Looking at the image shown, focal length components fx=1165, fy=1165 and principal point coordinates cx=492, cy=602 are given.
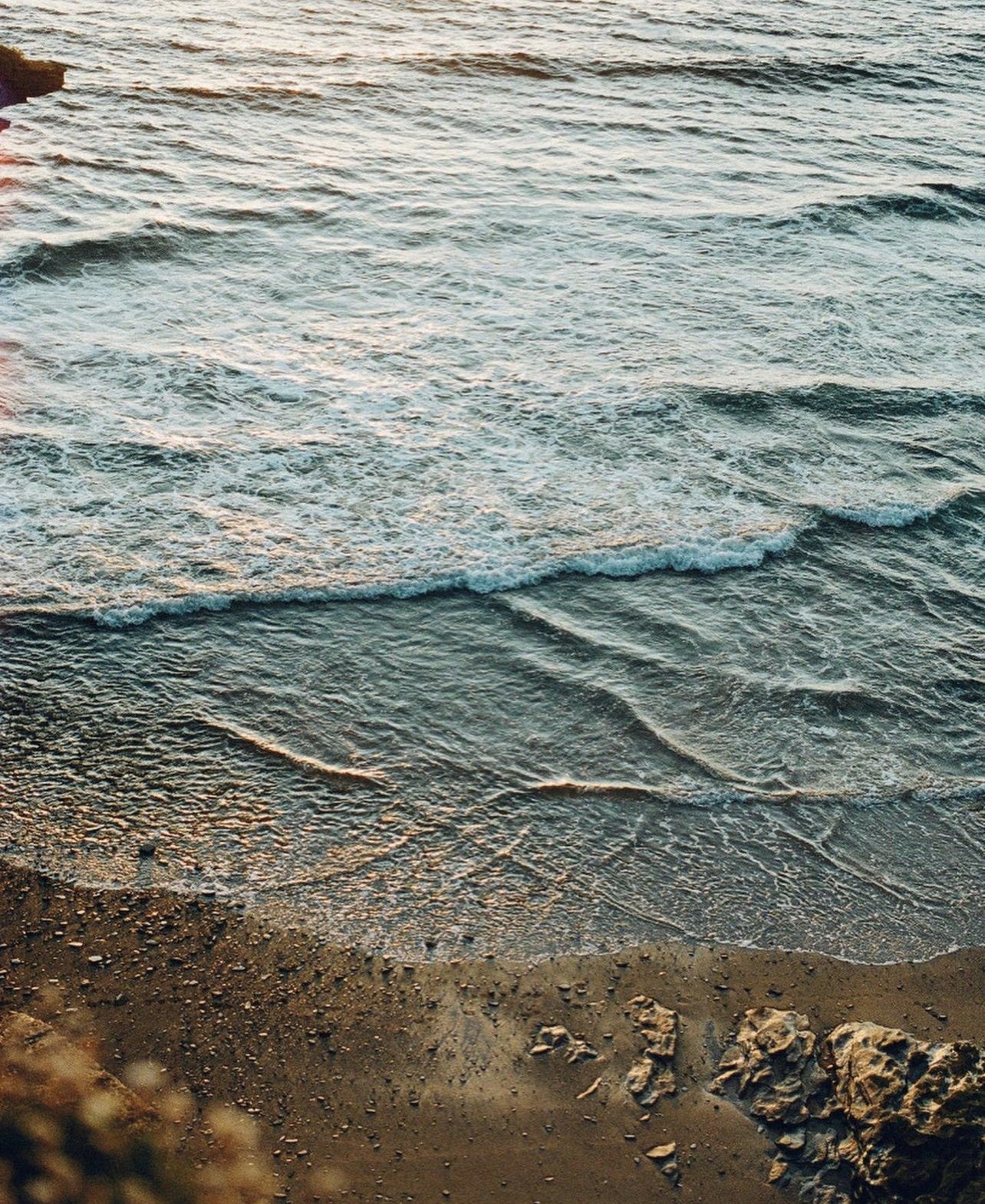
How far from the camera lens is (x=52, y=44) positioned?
16.0 meters

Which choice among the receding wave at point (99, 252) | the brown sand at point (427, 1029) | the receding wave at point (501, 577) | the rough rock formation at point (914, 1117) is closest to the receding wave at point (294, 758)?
the brown sand at point (427, 1029)

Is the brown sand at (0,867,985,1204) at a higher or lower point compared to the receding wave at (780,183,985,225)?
lower

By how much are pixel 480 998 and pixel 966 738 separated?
9.59 ft

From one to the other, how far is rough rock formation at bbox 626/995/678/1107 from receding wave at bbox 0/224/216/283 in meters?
8.18

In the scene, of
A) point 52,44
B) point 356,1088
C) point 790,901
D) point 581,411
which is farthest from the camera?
point 52,44

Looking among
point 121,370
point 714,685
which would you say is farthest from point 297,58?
point 714,685

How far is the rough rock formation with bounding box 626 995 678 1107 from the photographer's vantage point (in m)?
3.97

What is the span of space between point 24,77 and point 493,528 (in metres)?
11.5

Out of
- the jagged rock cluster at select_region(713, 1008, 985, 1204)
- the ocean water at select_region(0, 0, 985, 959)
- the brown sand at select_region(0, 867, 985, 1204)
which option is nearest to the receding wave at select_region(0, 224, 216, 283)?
the ocean water at select_region(0, 0, 985, 959)

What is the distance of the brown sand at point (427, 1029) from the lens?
3.73 m

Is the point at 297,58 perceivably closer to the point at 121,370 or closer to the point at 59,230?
the point at 59,230

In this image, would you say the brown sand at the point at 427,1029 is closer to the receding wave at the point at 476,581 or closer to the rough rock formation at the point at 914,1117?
the rough rock formation at the point at 914,1117

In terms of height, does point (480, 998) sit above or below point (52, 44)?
below

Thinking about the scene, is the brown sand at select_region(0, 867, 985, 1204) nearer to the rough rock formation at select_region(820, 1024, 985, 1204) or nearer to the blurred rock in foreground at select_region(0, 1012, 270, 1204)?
the blurred rock in foreground at select_region(0, 1012, 270, 1204)
